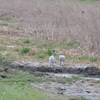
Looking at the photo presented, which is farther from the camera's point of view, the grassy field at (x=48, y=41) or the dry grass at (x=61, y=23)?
the dry grass at (x=61, y=23)

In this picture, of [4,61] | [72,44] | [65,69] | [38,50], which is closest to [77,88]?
[65,69]

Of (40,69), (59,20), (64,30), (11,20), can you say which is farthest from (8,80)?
(11,20)

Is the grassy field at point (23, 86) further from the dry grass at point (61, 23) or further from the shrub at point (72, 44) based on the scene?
the shrub at point (72, 44)

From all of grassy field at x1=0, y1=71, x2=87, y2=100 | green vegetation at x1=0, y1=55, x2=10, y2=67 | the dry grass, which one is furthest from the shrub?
grassy field at x1=0, y1=71, x2=87, y2=100

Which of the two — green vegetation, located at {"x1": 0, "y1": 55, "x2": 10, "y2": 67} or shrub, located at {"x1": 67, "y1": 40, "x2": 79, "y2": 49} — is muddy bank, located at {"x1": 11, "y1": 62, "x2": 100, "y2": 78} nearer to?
green vegetation, located at {"x1": 0, "y1": 55, "x2": 10, "y2": 67}

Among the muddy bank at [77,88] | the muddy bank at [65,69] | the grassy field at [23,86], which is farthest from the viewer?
the muddy bank at [65,69]

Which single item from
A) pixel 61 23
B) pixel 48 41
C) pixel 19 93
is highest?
pixel 19 93

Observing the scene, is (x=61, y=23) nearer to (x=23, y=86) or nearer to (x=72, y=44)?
(x=72, y=44)

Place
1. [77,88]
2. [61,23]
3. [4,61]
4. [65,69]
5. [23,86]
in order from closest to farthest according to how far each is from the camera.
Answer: [23,86], [77,88], [65,69], [4,61], [61,23]

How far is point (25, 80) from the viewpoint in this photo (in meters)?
14.5

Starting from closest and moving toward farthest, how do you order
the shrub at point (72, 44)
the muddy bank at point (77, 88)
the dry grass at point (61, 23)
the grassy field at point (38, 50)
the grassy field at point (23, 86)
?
1. the grassy field at point (23, 86)
2. the muddy bank at point (77, 88)
3. the grassy field at point (38, 50)
4. the dry grass at point (61, 23)
5. the shrub at point (72, 44)

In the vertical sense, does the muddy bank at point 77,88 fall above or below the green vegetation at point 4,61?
above

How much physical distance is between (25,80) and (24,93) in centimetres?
250

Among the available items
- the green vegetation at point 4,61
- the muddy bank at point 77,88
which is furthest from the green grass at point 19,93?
the green vegetation at point 4,61
